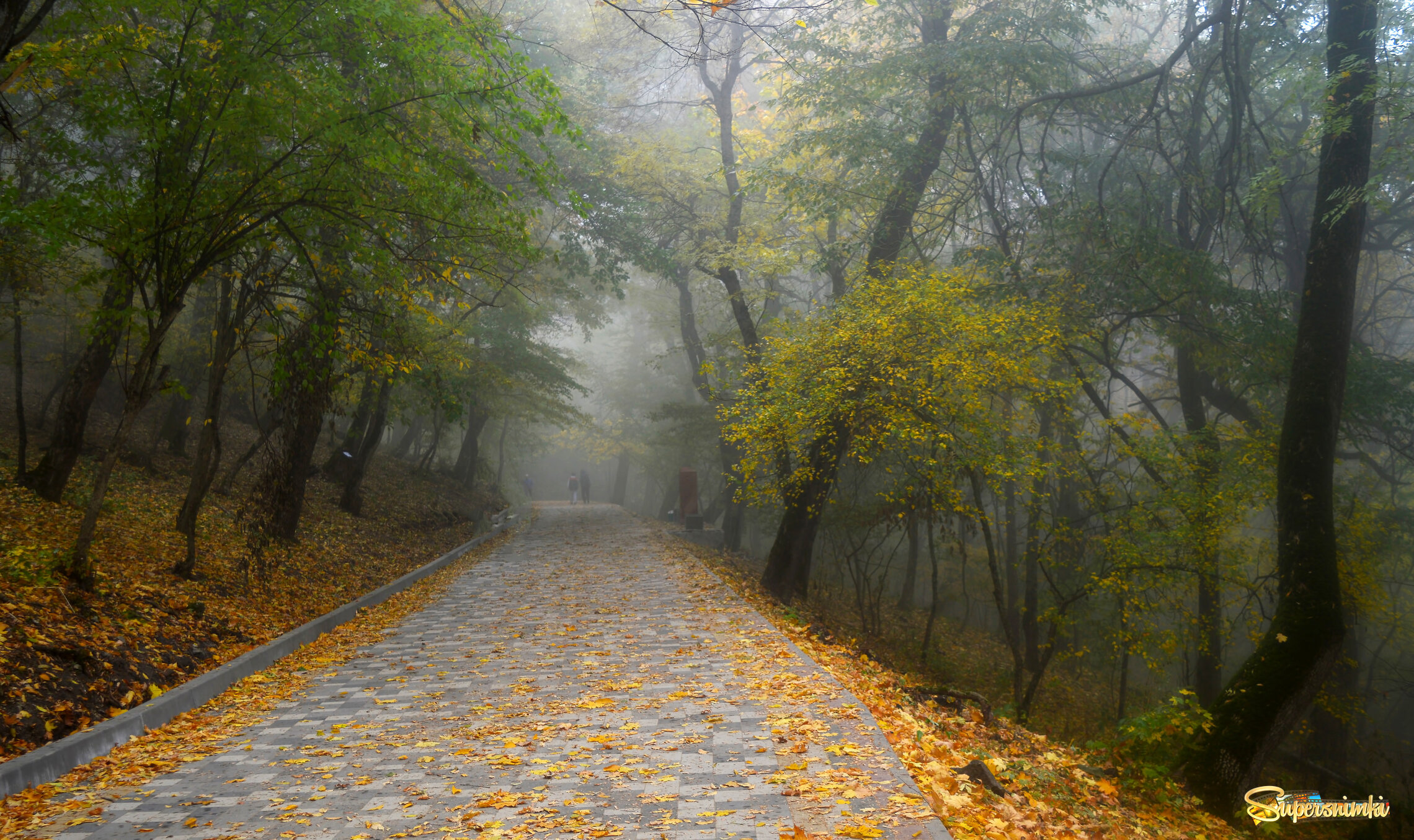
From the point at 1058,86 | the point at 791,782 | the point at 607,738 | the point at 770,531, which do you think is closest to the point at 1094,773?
the point at 791,782

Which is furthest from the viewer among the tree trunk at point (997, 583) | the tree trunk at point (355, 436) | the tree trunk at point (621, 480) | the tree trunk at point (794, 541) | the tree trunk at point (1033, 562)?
the tree trunk at point (621, 480)

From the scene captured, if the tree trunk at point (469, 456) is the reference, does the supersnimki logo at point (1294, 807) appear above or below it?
below

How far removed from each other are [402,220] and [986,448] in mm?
7210

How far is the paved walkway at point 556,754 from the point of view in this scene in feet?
12.2

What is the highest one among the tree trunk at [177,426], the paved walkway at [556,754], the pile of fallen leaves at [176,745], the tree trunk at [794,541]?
the tree trunk at [177,426]

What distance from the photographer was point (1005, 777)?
4.76 meters

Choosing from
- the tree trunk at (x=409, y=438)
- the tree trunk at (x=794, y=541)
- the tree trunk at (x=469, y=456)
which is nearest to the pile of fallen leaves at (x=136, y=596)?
the tree trunk at (x=794, y=541)

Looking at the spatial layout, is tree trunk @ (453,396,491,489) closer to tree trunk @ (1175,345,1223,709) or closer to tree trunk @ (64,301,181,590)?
tree trunk @ (64,301,181,590)

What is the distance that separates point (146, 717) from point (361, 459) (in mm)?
12677

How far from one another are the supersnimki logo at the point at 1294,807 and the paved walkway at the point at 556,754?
12.4 feet

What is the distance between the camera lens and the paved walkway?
12.2 feet

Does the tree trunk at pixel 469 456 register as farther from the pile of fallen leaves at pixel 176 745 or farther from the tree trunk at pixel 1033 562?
the pile of fallen leaves at pixel 176 745

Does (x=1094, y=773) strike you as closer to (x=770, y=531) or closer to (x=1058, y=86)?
(x=1058, y=86)

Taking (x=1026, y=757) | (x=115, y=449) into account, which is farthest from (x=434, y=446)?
(x=1026, y=757)
